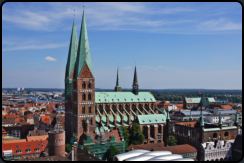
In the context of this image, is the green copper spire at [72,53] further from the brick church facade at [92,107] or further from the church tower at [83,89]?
the church tower at [83,89]

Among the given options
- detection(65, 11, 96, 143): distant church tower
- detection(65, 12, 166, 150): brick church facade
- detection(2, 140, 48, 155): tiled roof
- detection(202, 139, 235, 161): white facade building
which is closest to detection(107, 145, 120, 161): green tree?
detection(65, 12, 166, 150): brick church facade

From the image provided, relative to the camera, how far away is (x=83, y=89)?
65.1 metres

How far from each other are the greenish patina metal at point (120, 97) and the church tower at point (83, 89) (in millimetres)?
8426

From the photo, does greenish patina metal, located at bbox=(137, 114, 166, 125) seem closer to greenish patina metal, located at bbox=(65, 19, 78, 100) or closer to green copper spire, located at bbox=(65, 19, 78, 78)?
greenish patina metal, located at bbox=(65, 19, 78, 100)

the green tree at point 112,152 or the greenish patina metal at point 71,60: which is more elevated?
the greenish patina metal at point 71,60

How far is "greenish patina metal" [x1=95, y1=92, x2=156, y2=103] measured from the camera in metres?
75.2

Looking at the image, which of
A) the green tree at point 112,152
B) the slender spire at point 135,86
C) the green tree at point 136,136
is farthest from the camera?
the slender spire at point 135,86

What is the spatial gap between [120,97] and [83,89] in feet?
54.4

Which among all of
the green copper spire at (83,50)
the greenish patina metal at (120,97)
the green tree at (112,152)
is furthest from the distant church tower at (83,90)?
the green tree at (112,152)

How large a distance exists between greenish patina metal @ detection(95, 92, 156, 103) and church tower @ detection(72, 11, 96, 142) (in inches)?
332

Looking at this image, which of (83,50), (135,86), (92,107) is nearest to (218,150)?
(92,107)

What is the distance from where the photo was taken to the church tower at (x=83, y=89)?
64.2 metres

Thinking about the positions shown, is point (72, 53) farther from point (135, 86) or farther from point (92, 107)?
point (135, 86)

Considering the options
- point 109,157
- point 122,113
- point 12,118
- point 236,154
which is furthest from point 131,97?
point 12,118
